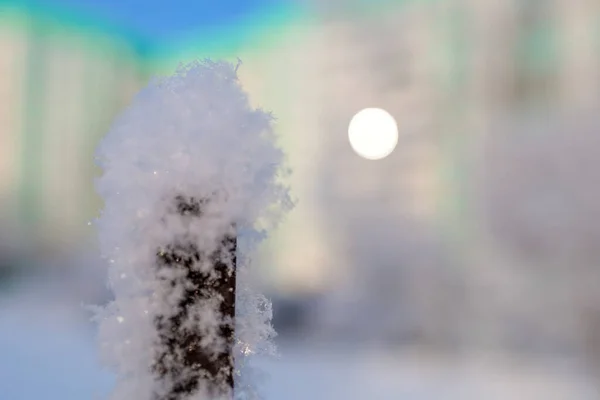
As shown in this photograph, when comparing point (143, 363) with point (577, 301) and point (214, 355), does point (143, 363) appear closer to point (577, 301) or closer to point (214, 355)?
point (214, 355)

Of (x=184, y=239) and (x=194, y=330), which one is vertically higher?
(x=184, y=239)

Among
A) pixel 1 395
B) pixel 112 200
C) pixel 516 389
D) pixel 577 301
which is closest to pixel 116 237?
pixel 112 200

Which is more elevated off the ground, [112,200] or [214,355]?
[112,200]

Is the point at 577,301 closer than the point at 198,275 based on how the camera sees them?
No

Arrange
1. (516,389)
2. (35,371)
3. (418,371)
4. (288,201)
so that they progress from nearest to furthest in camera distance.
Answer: (288,201)
(35,371)
(516,389)
(418,371)

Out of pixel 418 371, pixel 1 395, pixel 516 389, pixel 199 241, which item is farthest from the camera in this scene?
pixel 418 371
